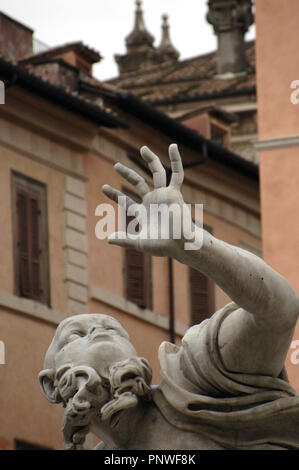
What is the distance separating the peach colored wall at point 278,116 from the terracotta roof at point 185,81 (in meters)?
13.2

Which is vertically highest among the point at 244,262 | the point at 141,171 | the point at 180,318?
the point at 244,262

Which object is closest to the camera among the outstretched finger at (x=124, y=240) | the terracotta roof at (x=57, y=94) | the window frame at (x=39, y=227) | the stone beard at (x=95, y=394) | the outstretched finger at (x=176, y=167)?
the outstretched finger at (x=124, y=240)

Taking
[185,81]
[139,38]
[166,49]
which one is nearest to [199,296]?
[185,81]

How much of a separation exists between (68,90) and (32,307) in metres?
4.05

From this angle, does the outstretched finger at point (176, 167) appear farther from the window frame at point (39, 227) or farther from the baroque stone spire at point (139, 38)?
the baroque stone spire at point (139, 38)

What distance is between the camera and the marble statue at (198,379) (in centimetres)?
668

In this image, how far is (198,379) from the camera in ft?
22.8

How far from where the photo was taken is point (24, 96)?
91.9ft

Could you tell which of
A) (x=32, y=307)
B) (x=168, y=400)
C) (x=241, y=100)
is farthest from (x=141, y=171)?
(x=168, y=400)

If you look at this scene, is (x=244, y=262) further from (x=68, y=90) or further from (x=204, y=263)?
(x=68, y=90)

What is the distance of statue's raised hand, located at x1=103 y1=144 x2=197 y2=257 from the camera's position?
21.5ft

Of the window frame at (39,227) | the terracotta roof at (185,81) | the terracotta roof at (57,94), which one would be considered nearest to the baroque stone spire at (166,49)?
the terracotta roof at (185,81)

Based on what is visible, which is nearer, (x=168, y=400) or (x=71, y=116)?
(x=168, y=400)

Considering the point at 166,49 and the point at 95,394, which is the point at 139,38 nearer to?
the point at 166,49
